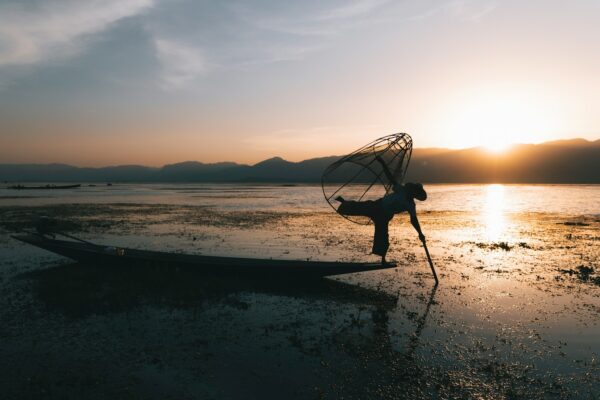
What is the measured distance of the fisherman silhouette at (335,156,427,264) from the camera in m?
15.4

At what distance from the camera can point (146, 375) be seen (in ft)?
28.8

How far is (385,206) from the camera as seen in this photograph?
15711 mm

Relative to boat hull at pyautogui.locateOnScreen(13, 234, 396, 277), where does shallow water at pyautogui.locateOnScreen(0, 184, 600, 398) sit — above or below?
below

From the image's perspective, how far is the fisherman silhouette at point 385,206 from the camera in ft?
50.6

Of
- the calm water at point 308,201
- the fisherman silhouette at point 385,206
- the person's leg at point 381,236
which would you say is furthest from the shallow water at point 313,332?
the calm water at point 308,201

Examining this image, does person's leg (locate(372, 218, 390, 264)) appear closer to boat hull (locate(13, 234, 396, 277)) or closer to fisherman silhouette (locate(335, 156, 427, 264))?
fisherman silhouette (locate(335, 156, 427, 264))

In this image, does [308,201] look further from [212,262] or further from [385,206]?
[385,206]

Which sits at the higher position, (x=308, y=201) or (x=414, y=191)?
(x=414, y=191)

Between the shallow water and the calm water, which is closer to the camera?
the shallow water

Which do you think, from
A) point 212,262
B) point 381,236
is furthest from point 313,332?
point 212,262

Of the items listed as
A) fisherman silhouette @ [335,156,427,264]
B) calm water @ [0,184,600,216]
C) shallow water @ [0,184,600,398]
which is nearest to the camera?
shallow water @ [0,184,600,398]

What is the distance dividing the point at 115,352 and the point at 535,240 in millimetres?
29264

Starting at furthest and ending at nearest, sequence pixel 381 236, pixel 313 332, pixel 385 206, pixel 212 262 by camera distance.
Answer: pixel 212 262
pixel 381 236
pixel 385 206
pixel 313 332

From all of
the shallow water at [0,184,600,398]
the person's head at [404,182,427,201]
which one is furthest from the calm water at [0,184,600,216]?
the person's head at [404,182,427,201]
